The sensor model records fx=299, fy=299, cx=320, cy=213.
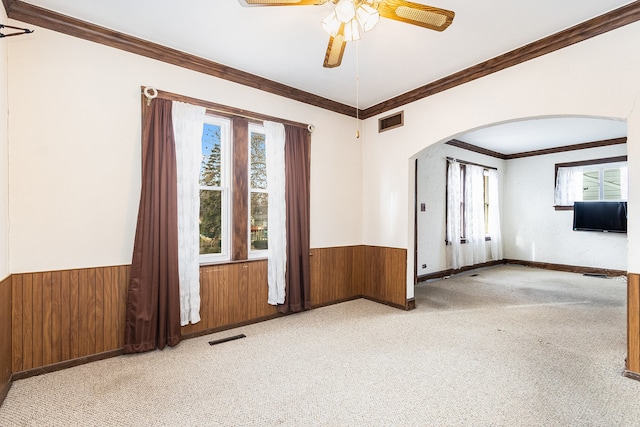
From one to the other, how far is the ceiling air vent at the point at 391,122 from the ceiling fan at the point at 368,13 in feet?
6.95

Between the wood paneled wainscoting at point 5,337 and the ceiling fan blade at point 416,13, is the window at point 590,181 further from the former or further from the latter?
the wood paneled wainscoting at point 5,337

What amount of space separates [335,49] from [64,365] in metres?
3.36

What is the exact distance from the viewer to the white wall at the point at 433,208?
5.79 metres

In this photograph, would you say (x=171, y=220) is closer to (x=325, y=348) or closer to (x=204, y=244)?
(x=204, y=244)

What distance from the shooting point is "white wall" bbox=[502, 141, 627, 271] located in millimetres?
6328

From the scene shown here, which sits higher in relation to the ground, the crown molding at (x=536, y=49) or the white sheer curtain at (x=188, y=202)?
the crown molding at (x=536, y=49)

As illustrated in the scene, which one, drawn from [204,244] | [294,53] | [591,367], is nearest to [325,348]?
[204,244]

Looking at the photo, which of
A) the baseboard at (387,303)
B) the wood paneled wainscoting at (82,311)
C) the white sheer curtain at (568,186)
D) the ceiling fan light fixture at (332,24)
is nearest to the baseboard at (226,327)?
the wood paneled wainscoting at (82,311)

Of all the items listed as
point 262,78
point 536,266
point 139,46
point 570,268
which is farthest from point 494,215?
point 139,46

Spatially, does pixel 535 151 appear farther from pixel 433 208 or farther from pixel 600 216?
pixel 433 208

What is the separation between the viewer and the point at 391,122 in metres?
4.30

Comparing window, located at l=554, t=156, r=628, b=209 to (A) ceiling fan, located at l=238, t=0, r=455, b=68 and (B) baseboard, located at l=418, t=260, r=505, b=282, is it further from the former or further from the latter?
(A) ceiling fan, located at l=238, t=0, r=455, b=68

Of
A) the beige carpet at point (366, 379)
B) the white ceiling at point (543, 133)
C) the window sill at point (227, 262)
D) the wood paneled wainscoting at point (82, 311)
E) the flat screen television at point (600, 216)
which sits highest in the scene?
the white ceiling at point (543, 133)

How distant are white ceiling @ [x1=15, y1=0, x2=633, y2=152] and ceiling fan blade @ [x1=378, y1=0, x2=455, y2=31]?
0.47 meters
